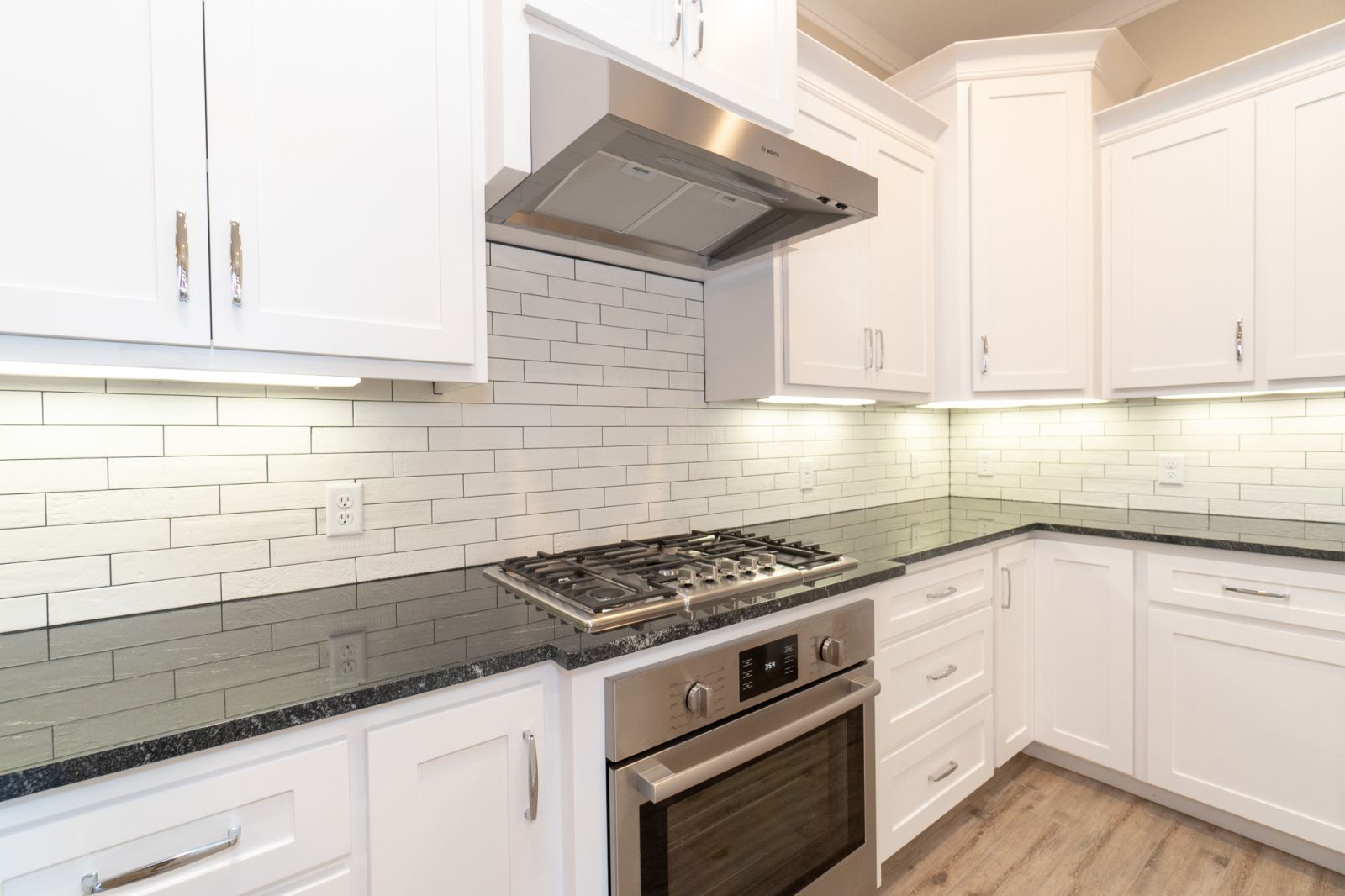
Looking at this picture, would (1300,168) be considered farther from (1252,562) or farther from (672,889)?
(672,889)

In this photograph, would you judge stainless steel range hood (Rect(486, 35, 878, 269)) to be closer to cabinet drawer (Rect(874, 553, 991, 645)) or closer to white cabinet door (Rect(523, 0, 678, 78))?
white cabinet door (Rect(523, 0, 678, 78))

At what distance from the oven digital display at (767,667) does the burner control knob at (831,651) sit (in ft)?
0.28

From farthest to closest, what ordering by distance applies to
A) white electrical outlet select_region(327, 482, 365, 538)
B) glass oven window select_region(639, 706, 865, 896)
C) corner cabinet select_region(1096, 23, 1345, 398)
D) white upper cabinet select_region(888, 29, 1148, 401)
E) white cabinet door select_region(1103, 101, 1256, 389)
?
white upper cabinet select_region(888, 29, 1148, 401) < white cabinet door select_region(1103, 101, 1256, 389) < corner cabinet select_region(1096, 23, 1345, 398) < white electrical outlet select_region(327, 482, 365, 538) < glass oven window select_region(639, 706, 865, 896)

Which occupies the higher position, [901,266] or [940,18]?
[940,18]

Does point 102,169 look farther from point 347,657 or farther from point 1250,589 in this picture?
point 1250,589

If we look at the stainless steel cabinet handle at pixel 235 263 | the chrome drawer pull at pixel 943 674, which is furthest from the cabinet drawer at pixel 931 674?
the stainless steel cabinet handle at pixel 235 263

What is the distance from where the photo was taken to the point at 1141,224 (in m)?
2.30

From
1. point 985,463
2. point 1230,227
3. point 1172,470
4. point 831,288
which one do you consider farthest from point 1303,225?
point 831,288

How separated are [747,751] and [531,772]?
16.3 inches

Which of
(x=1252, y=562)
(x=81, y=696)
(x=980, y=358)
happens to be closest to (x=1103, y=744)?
(x=1252, y=562)

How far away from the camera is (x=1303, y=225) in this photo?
77.6 inches

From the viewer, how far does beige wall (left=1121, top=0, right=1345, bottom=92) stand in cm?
223

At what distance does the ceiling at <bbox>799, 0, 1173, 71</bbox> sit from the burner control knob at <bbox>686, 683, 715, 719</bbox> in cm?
251

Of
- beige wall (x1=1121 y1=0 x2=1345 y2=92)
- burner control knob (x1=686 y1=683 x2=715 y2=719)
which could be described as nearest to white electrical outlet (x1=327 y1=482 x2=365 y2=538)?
burner control knob (x1=686 y1=683 x2=715 y2=719)
